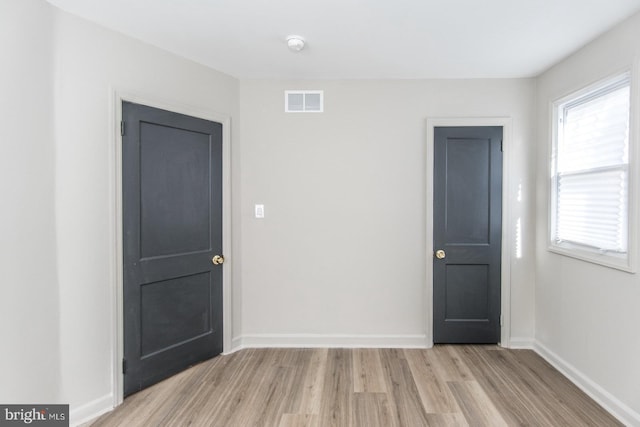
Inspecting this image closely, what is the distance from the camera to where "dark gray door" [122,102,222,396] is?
2295 mm

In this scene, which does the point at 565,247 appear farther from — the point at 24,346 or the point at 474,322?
the point at 24,346

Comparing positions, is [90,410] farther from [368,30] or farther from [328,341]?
[368,30]

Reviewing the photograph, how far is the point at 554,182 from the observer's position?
2777 mm

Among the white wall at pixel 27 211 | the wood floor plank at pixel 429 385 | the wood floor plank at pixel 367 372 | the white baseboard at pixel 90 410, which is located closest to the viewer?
the white wall at pixel 27 211

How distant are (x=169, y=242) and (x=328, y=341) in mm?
1717

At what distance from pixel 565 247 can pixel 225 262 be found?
2903 millimetres

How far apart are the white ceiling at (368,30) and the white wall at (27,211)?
1.25 ft

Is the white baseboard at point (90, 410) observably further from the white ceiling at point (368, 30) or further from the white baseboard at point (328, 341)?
the white ceiling at point (368, 30)

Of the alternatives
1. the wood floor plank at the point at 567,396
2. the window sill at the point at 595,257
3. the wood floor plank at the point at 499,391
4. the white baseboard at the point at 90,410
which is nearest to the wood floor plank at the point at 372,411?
the wood floor plank at the point at 499,391

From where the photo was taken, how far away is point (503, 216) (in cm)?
299

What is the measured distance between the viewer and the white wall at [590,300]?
2006 millimetres

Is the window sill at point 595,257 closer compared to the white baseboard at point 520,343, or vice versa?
the window sill at point 595,257

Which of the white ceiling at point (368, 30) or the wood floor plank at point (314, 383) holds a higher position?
the white ceiling at point (368, 30)

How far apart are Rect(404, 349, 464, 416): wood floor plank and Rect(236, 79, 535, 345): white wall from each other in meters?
0.21
